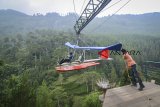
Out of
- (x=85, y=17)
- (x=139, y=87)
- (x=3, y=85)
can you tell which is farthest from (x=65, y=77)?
(x=139, y=87)

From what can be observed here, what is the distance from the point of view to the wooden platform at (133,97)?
7.23 metres

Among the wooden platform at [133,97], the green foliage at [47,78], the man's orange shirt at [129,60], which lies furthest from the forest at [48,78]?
the wooden platform at [133,97]

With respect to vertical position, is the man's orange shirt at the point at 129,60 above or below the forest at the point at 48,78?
above

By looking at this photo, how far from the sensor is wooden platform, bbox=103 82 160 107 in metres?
7.23

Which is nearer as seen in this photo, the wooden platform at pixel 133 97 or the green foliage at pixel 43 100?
the wooden platform at pixel 133 97

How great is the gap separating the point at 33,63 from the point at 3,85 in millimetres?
62514

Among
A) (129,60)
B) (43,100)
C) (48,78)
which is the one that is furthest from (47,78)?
(129,60)

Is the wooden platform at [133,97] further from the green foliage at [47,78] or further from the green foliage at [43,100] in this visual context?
the green foliage at [43,100]

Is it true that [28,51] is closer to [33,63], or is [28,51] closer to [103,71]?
[33,63]

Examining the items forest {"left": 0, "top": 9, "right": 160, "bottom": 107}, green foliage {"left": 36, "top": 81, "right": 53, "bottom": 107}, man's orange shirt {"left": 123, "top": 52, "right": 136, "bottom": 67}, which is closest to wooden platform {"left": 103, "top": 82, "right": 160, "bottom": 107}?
man's orange shirt {"left": 123, "top": 52, "right": 136, "bottom": 67}

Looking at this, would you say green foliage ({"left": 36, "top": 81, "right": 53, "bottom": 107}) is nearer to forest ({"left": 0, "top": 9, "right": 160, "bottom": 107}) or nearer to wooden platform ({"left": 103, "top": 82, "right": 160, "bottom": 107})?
forest ({"left": 0, "top": 9, "right": 160, "bottom": 107})

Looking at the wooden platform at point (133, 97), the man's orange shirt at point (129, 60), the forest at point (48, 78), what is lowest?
the forest at point (48, 78)

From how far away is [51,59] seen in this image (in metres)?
95.2

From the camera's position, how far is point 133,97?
791 cm
